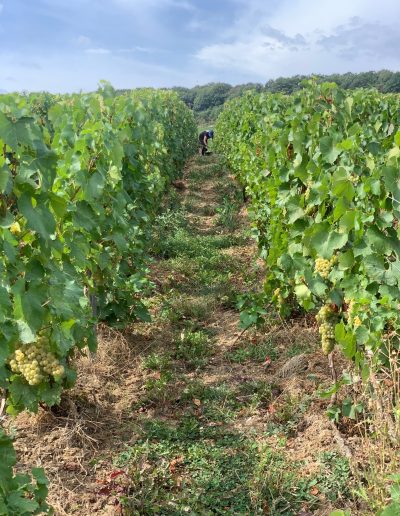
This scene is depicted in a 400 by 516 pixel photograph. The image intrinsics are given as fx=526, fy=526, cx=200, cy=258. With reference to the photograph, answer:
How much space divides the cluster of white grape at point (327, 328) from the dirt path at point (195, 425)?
431 millimetres

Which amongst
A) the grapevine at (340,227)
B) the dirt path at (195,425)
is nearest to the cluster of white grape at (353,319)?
the grapevine at (340,227)

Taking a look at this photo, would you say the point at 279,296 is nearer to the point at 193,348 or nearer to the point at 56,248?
the point at 193,348

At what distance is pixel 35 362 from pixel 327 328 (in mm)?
1997

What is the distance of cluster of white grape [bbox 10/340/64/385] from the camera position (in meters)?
2.95

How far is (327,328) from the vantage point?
3.74m

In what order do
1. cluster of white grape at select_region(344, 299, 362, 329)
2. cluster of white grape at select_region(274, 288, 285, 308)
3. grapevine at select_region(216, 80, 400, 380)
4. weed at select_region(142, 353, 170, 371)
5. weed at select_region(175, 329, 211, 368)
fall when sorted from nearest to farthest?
grapevine at select_region(216, 80, 400, 380), cluster of white grape at select_region(344, 299, 362, 329), weed at select_region(142, 353, 170, 371), weed at select_region(175, 329, 211, 368), cluster of white grape at select_region(274, 288, 285, 308)

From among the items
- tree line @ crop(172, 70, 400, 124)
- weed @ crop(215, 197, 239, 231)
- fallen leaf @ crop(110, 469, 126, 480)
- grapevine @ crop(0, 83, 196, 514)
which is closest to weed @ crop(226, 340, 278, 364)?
grapevine @ crop(0, 83, 196, 514)

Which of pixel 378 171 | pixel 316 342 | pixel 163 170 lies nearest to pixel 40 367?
pixel 378 171

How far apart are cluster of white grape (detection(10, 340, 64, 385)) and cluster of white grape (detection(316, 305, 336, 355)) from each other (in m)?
1.82

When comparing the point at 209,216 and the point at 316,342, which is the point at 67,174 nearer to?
the point at 316,342

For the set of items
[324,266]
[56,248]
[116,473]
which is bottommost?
[116,473]

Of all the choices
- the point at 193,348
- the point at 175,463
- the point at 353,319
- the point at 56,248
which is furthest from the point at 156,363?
the point at 56,248

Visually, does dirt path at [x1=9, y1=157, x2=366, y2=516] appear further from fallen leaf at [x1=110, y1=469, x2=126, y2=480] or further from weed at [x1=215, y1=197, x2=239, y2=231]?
weed at [x1=215, y1=197, x2=239, y2=231]

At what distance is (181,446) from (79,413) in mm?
788
